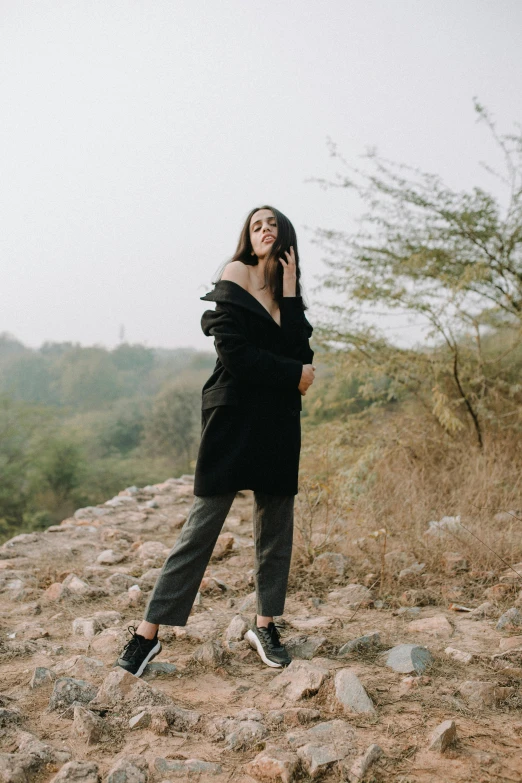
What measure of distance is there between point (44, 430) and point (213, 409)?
2055 cm

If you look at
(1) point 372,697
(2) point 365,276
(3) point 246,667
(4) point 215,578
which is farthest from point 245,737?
(2) point 365,276

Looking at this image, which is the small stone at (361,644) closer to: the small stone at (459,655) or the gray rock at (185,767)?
the small stone at (459,655)

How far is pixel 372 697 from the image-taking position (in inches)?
76.5

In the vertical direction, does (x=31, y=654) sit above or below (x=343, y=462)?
below

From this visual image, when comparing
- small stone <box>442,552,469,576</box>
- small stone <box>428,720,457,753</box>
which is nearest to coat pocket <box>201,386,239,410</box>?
small stone <box>428,720,457,753</box>

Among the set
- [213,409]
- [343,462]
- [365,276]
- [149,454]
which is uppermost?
[365,276]

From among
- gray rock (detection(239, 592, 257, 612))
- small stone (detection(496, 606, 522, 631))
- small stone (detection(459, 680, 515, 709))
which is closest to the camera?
small stone (detection(459, 680, 515, 709))

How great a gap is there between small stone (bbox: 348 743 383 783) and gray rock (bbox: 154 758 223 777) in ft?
1.14

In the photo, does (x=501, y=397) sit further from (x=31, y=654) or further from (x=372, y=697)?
(x=31, y=654)

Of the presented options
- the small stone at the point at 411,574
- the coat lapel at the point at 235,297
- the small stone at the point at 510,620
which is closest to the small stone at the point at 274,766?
the small stone at the point at 510,620

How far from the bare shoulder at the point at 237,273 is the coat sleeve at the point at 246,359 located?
0.43ft

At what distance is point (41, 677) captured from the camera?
2092mm

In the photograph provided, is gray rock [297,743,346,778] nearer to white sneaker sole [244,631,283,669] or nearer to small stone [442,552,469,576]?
white sneaker sole [244,631,283,669]

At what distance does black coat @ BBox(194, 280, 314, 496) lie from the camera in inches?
87.3
